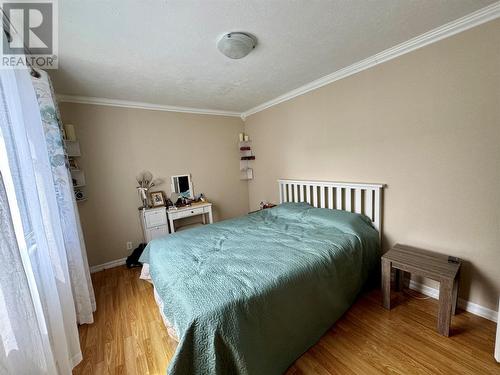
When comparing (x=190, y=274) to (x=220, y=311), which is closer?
(x=220, y=311)

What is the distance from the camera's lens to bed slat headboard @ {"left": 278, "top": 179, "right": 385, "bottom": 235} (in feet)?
7.22

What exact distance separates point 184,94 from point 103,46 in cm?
121

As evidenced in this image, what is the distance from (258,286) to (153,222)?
225 centimetres

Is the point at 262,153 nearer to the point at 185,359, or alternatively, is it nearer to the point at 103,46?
the point at 103,46

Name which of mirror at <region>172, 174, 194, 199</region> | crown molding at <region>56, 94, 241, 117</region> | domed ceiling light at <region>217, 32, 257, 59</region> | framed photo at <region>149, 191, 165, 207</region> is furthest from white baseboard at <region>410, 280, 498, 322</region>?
crown molding at <region>56, 94, 241, 117</region>

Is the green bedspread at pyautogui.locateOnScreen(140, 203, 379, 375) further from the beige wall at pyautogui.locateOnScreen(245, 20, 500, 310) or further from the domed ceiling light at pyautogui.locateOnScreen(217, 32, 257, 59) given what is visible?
the domed ceiling light at pyautogui.locateOnScreen(217, 32, 257, 59)

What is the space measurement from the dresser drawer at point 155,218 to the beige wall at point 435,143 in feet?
8.10

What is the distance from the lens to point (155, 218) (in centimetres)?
303

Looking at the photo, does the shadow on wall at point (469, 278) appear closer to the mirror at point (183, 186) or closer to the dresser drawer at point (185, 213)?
the dresser drawer at point (185, 213)

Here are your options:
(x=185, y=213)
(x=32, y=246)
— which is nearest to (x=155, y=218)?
(x=185, y=213)

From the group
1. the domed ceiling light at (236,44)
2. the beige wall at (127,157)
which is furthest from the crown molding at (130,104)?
the domed ceiling light at (236,44)

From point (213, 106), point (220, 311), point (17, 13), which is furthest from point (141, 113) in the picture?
point (220, 311)

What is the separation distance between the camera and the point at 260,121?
145 inches

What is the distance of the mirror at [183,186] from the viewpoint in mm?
3419
